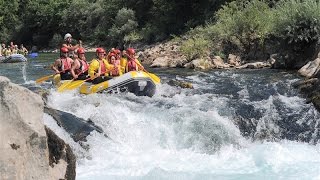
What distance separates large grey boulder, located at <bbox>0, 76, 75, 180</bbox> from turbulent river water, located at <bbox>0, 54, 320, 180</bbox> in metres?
2.65

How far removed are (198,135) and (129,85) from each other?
2.94 metres

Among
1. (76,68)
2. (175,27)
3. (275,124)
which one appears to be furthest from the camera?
(175,27)

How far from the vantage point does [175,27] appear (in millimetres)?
28812

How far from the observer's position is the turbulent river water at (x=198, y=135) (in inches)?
268

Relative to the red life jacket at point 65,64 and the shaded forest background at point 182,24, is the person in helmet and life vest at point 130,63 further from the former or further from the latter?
the shaded forest background at point 182,24

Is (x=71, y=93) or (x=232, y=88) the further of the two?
(x=232, y=88)

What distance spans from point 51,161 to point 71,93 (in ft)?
22.7

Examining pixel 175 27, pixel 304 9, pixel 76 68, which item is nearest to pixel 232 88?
pixel 76 68

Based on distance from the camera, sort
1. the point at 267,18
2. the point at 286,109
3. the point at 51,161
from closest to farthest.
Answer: the point at 51,161 → the point at 286,109 → the point at 267,18

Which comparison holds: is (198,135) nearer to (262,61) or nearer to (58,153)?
(58,153)

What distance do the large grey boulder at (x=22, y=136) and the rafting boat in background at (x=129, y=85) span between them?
21.4 feet

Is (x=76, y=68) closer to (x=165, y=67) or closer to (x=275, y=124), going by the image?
(x=275, y=124)

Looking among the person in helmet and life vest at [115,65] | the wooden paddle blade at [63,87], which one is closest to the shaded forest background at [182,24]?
the person in helmet and life vest at [115,65]

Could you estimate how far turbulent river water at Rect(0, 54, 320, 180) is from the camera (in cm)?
682
